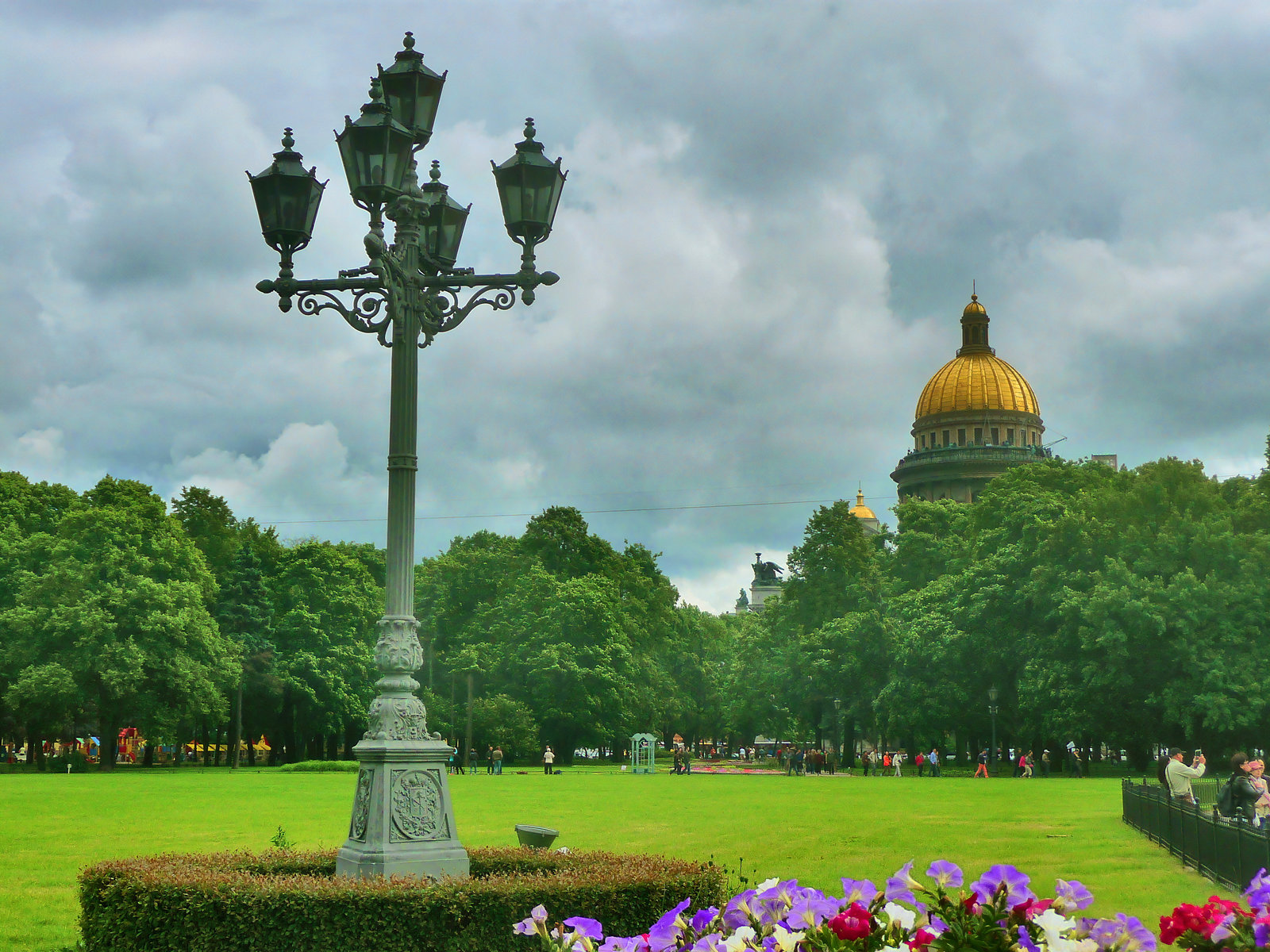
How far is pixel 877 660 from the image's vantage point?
63031 millimetres

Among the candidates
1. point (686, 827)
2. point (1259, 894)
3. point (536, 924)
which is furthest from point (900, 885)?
point (686, 827)

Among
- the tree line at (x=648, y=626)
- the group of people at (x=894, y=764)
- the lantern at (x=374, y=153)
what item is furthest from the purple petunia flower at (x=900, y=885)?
the group of people at (x=894, y=764)

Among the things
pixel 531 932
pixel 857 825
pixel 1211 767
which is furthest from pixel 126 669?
pixel 531 932

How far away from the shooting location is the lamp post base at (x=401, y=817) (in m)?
9.95

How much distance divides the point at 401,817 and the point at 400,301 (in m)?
4.23

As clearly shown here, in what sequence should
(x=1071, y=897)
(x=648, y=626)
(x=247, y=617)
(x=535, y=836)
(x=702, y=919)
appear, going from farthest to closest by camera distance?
(x=648, y=626), (x=247, y=617), (x=535, y=836), (x=702, y=919), (x=1071, y=897)

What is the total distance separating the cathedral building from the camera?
118750 millimetres

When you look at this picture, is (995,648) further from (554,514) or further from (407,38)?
(407,38)

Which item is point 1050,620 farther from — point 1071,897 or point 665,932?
point 665,932

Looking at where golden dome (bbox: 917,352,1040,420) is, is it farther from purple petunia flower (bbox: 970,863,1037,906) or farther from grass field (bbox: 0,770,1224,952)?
purple petunia flower (bbox: 970,863,1037,906)

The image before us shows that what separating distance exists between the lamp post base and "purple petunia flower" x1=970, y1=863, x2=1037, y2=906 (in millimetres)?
6964

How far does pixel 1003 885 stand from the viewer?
354cm

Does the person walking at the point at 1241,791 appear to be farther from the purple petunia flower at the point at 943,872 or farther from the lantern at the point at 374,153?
the purple petunia flower at the point at 943,872

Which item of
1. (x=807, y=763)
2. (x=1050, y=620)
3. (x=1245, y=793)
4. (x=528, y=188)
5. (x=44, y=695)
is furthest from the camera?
(x=807, y=763)
